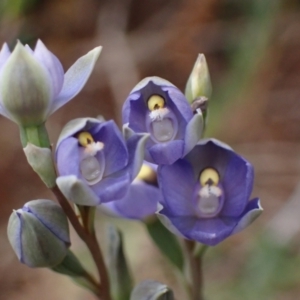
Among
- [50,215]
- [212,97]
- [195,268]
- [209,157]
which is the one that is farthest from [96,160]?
[212,97]

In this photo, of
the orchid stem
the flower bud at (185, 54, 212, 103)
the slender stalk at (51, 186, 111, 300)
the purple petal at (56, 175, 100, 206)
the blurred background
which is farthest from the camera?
the blurred background

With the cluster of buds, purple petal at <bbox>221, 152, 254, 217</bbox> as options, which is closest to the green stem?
the cluster of buds

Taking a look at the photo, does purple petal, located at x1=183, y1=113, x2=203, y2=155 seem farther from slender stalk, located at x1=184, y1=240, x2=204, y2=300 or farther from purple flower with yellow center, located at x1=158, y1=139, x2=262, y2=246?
slender stalk, located at x1=184, y1=240, x2=204, y2=300

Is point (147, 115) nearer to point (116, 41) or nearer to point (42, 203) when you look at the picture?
point (42, 203)

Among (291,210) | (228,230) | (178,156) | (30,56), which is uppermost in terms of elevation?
(30,56)

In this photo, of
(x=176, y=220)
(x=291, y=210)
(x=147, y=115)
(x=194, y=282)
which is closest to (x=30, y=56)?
(x=147, y=115)

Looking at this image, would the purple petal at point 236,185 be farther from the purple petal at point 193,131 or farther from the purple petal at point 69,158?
the purple petal at point 69,158
